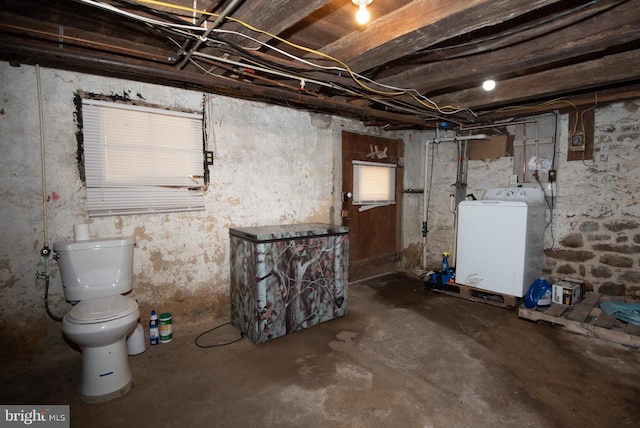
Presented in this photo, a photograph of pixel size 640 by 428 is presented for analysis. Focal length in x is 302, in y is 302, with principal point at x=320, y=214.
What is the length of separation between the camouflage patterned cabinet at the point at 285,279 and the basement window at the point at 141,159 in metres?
0.62

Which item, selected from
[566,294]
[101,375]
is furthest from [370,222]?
[101,375]

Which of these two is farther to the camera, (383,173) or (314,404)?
(383,173)

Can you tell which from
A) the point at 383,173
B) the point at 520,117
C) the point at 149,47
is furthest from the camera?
the point at 383,173

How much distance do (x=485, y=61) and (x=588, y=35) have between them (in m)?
0.59

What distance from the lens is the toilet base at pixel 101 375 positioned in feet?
6.06

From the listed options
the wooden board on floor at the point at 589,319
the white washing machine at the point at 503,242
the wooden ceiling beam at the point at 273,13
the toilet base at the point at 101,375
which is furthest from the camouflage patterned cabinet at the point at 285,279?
the wooden board on floor at the point at 589,319

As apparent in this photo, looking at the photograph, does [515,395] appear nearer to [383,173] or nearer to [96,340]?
[96,340]

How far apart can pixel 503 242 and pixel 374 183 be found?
1693mm

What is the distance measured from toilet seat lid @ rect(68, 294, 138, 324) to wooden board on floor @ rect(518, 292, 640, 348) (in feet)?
11.2

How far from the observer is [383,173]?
427 centimetres

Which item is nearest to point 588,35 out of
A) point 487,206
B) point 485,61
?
point 485,61

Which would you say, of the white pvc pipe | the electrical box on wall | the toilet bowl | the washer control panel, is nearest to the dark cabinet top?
the toilet bowl

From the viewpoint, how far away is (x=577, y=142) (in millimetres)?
3369

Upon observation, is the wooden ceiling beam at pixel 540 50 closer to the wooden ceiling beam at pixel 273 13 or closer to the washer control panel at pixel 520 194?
the wooden ceiling beam at pixel 273 13
